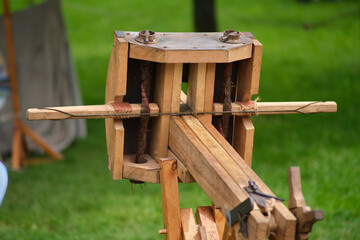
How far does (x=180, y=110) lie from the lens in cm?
234

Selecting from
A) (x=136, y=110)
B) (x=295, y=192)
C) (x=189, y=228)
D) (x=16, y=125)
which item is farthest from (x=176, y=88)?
(x=16, y=125)

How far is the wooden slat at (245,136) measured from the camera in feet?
7.77

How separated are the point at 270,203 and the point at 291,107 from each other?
2.46 feet

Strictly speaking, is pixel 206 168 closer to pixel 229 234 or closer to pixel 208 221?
pixel 229 234

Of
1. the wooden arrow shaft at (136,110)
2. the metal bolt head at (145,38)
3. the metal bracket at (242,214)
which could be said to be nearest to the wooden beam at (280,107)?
the wooden arrow shaft at (136,110)

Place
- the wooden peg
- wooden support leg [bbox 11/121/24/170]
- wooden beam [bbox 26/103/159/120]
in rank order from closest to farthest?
the wooden peg < wooden beam [bbox 26/103/159/120] < wooden support leg [bbox 11/121/24/170]

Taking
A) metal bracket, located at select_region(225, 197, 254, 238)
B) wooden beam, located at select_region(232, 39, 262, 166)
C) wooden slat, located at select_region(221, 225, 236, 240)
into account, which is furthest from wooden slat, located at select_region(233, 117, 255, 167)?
metal bracket, located at select_region(225, 197, 254, 238)

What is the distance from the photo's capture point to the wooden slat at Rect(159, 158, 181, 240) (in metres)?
2.24

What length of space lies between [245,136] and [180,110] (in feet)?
1.00

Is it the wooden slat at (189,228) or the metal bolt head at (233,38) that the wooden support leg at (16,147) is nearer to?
the wooden slat at (189,228)

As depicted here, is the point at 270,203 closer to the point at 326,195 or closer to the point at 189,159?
the point at 189,159

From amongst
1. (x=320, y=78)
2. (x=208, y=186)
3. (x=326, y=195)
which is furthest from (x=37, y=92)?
(x=208, y=186)

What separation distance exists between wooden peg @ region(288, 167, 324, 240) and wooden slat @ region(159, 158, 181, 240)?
0.59 metres

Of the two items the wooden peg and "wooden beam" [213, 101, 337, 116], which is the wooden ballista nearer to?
"wooden beam" [213, 101, 337, 116]
